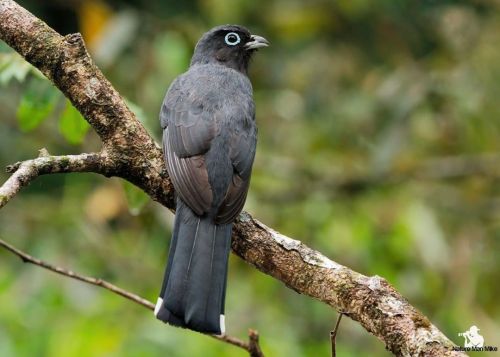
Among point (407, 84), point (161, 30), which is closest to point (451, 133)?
point (407, 84)

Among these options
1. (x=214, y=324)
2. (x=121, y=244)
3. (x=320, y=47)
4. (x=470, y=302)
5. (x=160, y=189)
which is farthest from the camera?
(x=320, y=47)

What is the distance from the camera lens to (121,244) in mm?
7332

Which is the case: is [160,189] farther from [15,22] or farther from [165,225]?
[165,225]

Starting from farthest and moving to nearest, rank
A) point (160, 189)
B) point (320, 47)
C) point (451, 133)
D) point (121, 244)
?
point (320, 47), point (451, 133), point (121, 244), point (160, 189)

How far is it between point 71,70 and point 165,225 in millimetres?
3138

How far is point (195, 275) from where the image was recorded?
4.00 meters

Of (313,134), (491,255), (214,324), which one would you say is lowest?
(214,324)

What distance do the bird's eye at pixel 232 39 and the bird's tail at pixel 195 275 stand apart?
2.07m

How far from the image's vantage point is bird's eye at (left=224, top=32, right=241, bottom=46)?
6.05 metres

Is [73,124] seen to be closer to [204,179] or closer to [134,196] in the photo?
[134,196]

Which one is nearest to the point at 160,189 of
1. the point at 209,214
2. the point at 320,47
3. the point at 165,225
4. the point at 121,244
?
the point at 209,214

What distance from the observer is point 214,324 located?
3.73m

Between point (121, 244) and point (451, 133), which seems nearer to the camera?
point (121, 244)

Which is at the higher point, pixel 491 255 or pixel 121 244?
pixel 491 255
